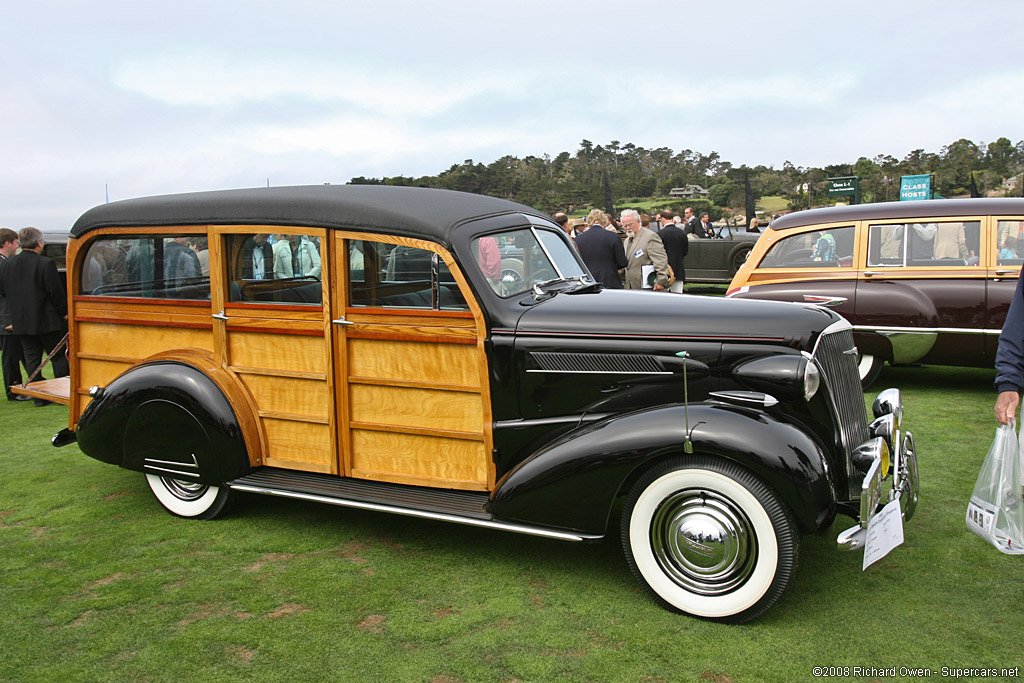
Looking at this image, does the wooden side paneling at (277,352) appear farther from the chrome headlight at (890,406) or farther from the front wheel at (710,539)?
the chrome headlight at (890,406)

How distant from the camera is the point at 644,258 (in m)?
8.98

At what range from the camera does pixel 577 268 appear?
4.59 metres

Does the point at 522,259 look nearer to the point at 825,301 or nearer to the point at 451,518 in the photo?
the point at 451,518

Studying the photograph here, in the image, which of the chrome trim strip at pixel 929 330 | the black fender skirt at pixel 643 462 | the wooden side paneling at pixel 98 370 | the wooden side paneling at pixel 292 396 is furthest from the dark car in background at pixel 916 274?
the wooden side paneling at pixel 98 370

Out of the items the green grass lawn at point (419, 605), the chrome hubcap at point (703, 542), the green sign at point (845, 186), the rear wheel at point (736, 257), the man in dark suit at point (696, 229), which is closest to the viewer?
the green grass lawn at point (419, 605)

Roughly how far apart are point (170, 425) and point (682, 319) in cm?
296

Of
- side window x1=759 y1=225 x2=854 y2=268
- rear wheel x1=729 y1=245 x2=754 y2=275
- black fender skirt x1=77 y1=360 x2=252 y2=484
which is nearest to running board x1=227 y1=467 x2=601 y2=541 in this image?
black fender skirt x1=77 y1=360 x2=252 y2=484

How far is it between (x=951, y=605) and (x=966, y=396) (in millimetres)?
4719

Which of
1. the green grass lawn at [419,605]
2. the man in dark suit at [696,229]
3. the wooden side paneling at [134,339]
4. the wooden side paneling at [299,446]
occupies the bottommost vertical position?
the green grass lawn at [419,605]

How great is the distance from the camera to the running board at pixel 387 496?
3542mm

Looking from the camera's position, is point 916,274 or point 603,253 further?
point 603,253

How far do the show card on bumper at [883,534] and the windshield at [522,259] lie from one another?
1.98m

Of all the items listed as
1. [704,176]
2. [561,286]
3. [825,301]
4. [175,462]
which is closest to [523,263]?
[561,286]

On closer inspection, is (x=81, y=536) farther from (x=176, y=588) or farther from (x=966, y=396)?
(x=966, y=396)
